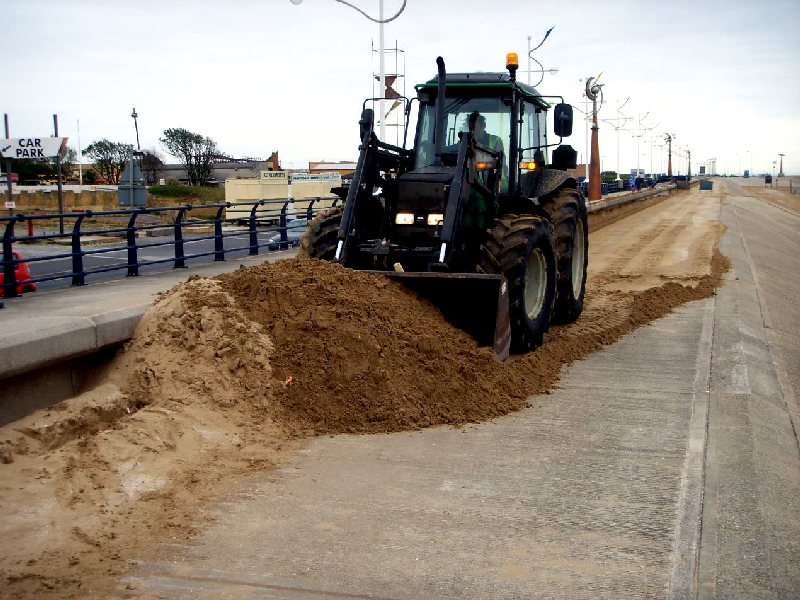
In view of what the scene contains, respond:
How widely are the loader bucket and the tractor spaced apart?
0.03 ft

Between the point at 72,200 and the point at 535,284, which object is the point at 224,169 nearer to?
the point at 72,200

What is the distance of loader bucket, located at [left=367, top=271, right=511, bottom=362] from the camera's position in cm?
894

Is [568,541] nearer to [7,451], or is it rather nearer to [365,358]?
[365,358]

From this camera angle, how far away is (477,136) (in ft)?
33.2

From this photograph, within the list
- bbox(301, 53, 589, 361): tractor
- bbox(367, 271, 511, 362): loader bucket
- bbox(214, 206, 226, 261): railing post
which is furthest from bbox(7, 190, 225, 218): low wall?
bbox(367, 271, 511, 362): loader bucket

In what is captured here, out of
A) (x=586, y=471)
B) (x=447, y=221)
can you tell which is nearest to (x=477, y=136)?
(x=447, y=221)

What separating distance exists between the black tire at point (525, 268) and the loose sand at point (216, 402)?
329mm

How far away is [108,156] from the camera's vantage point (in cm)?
8256

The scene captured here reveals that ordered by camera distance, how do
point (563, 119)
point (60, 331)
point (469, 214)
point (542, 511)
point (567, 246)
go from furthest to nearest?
point (567, 246) < point (563, 119) < point (469, 214) < point (60, 331) < point (542, 511)

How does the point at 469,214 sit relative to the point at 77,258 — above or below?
above

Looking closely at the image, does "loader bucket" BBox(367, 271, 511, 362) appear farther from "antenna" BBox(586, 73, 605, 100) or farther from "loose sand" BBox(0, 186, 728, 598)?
"antenna" BBox(586, 73, 605, 100)

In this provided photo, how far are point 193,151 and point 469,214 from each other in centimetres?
7080

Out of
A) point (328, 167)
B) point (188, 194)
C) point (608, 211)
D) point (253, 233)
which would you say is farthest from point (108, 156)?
point (253, 233)

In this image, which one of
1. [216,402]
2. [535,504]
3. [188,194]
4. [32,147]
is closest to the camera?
[535,504]
